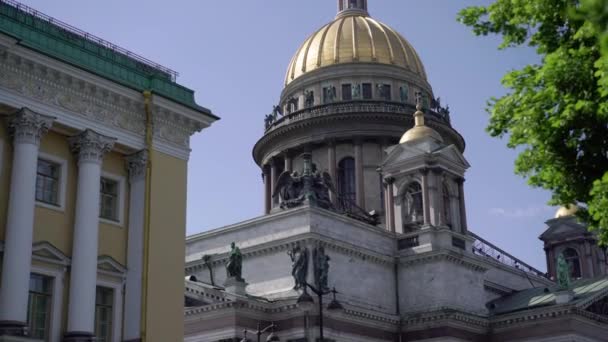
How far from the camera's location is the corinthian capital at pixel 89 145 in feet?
72.8

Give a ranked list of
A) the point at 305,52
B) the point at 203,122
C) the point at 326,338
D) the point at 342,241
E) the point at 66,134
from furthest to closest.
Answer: the point at 305,52 < the point at 342,241 < the point at 326,338 < the point at 203,122 < the point at 66,134

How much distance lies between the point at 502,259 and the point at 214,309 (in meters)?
23.0

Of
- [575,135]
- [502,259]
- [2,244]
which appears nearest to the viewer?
[575,135]

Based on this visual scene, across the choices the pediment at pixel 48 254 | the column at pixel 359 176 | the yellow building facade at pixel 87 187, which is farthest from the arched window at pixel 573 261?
the pediment at pixel 48 254

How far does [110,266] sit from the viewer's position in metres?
22.5

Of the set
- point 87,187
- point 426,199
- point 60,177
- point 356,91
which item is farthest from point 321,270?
point 356,91

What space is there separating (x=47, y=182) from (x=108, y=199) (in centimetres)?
191

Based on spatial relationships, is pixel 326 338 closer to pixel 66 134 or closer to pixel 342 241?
pixel 342 241

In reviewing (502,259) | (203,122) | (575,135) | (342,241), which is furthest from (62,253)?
(502,259)

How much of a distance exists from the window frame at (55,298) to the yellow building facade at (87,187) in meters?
0.02

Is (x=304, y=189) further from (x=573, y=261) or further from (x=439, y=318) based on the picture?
(x=573, y=261)

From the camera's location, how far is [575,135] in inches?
595

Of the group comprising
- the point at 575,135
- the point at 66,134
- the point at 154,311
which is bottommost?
the point at 154,311

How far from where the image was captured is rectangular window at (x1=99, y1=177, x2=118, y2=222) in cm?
2305
